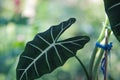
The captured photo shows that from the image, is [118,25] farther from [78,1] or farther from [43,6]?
[78,1]

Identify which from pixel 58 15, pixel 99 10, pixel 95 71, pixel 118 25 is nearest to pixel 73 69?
pixel 99 10

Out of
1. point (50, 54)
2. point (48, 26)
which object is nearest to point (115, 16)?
point (50, 54)

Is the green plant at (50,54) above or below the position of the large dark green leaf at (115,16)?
A: below

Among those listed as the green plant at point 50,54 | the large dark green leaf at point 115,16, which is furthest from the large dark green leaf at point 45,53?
the large dark green leaf at point 115,16

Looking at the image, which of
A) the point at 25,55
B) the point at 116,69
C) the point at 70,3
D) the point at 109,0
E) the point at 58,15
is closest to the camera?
the point at 109,0

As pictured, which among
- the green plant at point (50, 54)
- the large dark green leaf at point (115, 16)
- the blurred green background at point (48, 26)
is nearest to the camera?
the large dark green leaf at point (115, 16)

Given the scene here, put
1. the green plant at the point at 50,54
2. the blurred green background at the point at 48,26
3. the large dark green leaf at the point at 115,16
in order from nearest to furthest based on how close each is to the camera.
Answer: the large dark green leaf at the point at 115,16, the green plant at the point at 50,54, the blurred green background at the point at 48,26

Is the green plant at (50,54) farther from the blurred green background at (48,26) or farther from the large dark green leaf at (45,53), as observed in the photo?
the blurred green background at (48,26)
